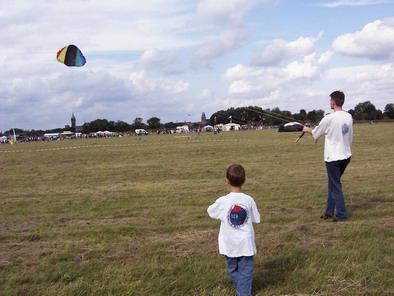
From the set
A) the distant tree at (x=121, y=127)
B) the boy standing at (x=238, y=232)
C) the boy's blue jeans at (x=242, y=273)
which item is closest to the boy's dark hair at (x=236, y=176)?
the boy standing at (x=238, y=232)

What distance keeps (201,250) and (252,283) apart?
115 centimetres

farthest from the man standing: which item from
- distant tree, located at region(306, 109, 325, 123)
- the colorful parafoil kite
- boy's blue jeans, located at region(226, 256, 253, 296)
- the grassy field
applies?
distant tree, located at region(306, 109, 325, 123)

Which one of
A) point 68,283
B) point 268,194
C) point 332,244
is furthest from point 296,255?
point 268,194

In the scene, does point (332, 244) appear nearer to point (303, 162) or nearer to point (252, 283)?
point (252, 283)

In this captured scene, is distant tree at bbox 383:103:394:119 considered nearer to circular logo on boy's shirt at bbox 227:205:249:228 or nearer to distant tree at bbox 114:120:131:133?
distant tree at bbox 114:120:131:133

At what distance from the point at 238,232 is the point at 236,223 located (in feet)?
0.33

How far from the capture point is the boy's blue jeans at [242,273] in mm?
3920

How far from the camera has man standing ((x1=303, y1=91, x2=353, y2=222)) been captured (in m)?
6.55

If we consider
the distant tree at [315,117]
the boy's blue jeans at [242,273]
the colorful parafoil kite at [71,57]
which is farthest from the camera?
the distant tree at [315,117]

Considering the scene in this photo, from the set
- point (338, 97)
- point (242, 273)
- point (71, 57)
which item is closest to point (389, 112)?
point (71, 57)

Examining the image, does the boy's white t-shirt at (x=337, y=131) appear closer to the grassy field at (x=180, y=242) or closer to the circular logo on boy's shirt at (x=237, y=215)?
the grassy field at (x=180, y=242)

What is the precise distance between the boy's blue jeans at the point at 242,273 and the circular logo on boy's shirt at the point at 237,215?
0.35 metres

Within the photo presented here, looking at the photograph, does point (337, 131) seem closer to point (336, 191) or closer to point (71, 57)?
point (336, 191)

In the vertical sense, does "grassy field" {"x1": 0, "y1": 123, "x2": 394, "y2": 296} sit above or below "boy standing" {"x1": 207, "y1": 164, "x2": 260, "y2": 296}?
below
